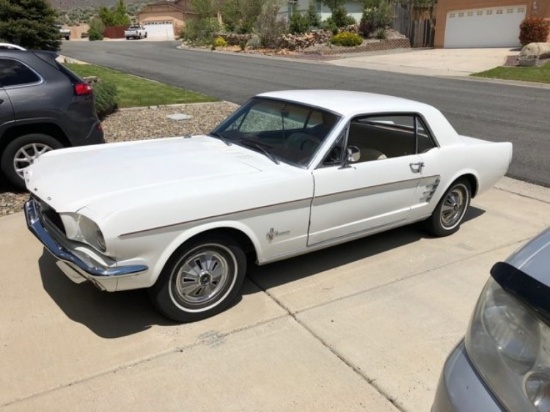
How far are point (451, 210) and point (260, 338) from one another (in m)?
2.58

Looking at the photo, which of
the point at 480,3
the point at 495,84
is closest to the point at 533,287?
the point at 495,84

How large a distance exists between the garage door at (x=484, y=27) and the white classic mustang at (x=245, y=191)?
2561 cm

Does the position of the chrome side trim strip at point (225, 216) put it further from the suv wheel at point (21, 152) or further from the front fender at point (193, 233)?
the suv wheel at point (21, 152)

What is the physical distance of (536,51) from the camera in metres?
21.1

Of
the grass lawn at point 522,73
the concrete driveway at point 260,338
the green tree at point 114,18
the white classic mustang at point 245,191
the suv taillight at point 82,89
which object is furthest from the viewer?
the green tree at point 114,18

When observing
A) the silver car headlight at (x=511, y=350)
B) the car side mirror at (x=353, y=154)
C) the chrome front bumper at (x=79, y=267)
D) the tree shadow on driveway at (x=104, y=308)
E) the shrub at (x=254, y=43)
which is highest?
the shrub at (x=254, y=43)

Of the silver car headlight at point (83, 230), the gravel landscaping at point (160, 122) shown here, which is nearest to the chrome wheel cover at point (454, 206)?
the silver car headlight at point (83, 230)

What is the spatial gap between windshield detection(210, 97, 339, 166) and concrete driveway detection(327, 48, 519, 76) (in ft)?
57.9

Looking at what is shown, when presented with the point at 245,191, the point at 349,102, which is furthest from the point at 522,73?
the point at 245,191

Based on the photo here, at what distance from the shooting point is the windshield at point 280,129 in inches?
158

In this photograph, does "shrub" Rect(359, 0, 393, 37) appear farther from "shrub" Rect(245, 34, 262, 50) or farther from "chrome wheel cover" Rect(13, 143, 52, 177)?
"chrome wheel cover" Rect(13, 143, 52, 177)

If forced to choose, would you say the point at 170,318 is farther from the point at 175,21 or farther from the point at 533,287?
the point at 175,21

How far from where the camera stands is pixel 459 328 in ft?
11.5

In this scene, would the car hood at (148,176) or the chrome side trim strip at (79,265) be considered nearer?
the chrome side trim strip at (79,265)
